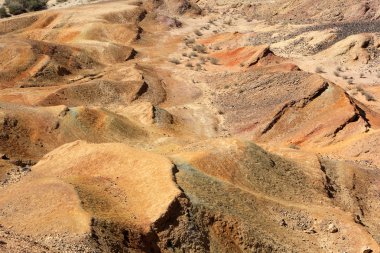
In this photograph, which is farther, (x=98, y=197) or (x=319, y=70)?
(x=319, y=70)

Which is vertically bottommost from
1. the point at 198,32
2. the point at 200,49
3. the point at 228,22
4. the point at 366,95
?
the point at 228,22

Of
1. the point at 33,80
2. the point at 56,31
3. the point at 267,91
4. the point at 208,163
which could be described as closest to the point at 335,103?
the point at 267,91

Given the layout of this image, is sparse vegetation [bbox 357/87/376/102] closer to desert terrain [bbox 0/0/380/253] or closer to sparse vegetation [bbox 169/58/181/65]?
desert terrain [bbox 0/0/380/253]

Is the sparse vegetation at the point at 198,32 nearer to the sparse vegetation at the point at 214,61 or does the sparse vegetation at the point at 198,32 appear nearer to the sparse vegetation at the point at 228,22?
the sparse vegetation at the point at 228,22

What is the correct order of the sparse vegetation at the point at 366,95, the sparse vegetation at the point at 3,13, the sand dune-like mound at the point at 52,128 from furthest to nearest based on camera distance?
the sparse vegetation at the point at 3,13 < the sparse vegetation at the point at 366,95 < the sand dune-like mound at the point at 52,128

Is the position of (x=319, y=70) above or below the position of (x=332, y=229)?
below

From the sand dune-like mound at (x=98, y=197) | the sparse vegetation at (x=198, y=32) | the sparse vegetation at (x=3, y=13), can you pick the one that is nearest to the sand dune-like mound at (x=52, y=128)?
the sand dune-like mound at (x=98, y=197)

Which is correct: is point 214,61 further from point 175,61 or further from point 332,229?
point 332,229

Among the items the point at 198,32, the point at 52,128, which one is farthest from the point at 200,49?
the point at 52,128

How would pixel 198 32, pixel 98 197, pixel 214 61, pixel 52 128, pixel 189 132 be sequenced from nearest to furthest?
pixel 98 197 → pixel 52 128 → pixel 189 132 → pixel 214 61 → pixel 198 32
